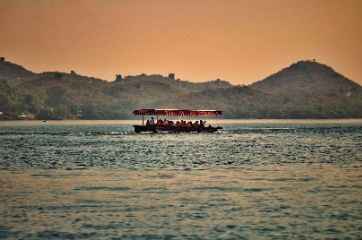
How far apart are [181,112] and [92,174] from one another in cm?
9846

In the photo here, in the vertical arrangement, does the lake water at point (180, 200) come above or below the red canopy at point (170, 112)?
below

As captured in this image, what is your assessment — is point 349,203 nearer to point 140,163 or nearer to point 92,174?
point 92,174

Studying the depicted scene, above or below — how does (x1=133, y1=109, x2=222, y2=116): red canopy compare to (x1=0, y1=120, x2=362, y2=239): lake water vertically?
above

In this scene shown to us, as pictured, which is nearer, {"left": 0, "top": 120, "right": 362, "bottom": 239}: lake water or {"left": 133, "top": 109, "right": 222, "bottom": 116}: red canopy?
{"left": 0, "top": 120, "right": 362, "bottom": 239}: lake water

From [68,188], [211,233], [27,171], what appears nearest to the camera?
[211,233]

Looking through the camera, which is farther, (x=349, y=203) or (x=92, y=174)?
(x=92, y=174)

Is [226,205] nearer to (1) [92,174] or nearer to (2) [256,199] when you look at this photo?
(2) [256,199]

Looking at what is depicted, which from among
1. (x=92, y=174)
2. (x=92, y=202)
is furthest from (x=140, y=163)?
(x=92, y=202)

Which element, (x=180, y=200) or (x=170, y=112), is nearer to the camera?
(x=180, y=200)

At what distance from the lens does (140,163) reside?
68438 mm

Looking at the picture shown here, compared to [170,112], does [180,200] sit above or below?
below

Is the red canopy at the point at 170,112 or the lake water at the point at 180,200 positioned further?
the red canopy at the point at 170,112

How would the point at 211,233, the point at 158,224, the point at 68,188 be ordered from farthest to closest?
the point at 68,188
the point at 158,224
the point at 211,233

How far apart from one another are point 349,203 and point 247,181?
13.2m
